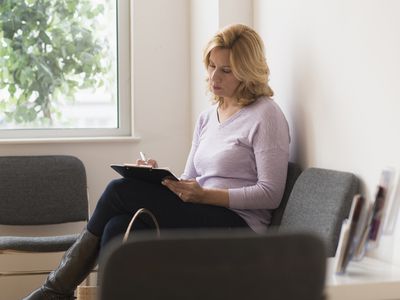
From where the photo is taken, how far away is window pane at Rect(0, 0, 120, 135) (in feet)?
14.0

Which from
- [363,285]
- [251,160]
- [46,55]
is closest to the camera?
[363,285]

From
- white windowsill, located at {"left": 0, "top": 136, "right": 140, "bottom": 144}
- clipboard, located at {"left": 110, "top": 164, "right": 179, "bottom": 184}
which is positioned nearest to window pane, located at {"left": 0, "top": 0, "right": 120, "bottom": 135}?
white windowsill, located at {"left": 0, "top": 136, "right": 140, "bottom": 144}

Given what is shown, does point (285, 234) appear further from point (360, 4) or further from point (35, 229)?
point (35, 229)

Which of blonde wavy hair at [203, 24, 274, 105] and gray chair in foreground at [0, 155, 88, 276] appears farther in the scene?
gray chair in foreground at [0, 155, 88, 276]

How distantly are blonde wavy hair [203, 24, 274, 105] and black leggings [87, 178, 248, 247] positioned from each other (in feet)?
1.56

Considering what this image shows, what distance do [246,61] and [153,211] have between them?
698 mm

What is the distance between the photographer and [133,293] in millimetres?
1257

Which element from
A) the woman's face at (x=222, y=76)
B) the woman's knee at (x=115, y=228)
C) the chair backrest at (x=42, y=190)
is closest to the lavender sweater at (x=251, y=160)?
the woman's face at (x=222, y=76)

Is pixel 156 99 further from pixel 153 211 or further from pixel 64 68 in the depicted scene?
pixel 153 211

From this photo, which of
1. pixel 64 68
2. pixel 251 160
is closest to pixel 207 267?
pixel 251 160

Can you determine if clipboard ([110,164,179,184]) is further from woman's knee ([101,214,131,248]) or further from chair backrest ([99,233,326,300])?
chair backrest ([99,233,326,300])

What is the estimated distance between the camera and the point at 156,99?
171 inches

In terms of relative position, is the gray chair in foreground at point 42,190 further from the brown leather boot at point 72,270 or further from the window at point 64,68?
the brown leather boot at point 72,270

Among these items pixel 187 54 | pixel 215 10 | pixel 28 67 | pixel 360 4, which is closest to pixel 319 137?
pixel 360 4
